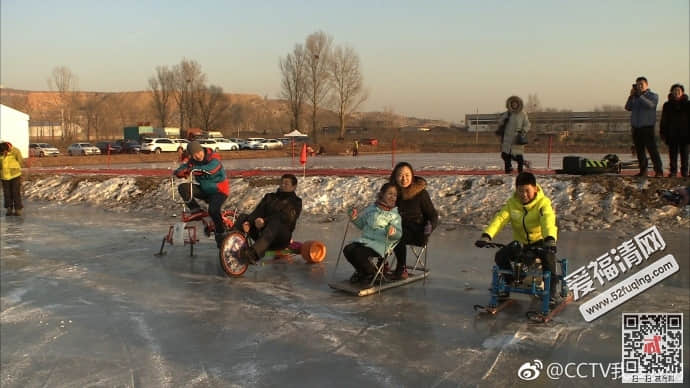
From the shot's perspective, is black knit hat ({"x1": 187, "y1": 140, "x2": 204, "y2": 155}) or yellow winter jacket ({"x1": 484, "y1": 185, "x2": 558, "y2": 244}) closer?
yellow winter jacket ({"x1": 484, "y1": 185, "x2": 558, "y2": 244})

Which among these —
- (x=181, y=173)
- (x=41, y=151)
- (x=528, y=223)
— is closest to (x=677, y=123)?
(x=528, y=223)

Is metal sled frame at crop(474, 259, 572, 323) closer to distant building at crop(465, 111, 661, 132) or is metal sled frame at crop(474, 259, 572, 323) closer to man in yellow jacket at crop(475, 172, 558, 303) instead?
man in yellow jacket at crop(475, 172, 558, 303)

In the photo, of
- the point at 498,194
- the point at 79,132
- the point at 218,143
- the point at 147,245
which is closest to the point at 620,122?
the point at 218,143

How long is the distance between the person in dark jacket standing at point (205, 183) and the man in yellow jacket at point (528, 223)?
4562 mm

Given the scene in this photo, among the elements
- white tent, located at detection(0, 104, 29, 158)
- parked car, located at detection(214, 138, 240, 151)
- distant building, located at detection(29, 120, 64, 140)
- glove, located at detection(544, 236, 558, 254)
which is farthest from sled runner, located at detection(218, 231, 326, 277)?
distant building, located at detection(29, 120, 64, 140)

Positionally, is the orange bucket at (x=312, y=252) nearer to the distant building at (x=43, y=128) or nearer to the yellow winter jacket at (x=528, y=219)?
the yellow winter jacket at (x=528, y=219)

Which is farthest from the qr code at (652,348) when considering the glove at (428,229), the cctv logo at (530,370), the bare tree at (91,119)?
the bare tree at (91,119)

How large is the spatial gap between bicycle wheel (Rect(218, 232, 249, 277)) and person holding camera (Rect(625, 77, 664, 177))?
935 cm

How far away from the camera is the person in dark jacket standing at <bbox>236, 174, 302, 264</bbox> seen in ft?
26.5

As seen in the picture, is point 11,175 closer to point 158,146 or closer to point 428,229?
point 428,229

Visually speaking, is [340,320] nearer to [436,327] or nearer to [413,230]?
[436,327]

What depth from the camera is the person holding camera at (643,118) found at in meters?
12.5

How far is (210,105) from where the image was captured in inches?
4195

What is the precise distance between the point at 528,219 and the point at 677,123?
8499 mm
